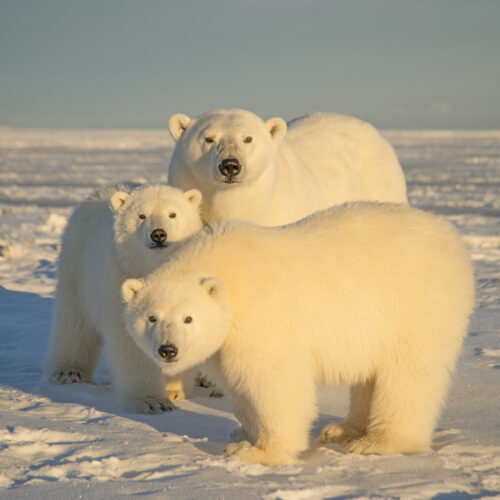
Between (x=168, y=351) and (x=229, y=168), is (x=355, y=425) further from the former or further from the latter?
(x=229, y=168)

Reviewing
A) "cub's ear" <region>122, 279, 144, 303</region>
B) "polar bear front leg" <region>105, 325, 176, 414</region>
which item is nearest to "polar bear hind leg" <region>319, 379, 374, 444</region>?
"polar bear front leg" <region>105, 325, 176, 414</region>

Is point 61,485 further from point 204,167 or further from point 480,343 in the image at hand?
point 480,343

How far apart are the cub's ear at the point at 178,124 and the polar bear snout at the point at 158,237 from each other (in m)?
1.20

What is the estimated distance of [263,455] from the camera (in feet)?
11.2

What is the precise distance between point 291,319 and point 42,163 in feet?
89.5

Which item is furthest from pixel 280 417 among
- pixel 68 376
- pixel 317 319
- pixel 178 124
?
pixel 178 124

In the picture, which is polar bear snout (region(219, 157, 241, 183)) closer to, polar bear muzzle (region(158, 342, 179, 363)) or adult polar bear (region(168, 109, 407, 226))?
adult polar bear (region(168, 109, 407, 226))

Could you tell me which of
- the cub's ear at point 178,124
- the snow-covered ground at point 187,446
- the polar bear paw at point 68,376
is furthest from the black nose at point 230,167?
the polar bear paw at point 68,376

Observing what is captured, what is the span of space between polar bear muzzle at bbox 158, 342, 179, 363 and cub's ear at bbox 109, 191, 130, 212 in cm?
147

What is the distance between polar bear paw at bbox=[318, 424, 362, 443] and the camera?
3.87 meters

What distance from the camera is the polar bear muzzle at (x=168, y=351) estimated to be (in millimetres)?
3189

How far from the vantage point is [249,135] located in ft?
16.3

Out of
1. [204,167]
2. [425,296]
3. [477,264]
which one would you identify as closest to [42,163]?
[477,264]

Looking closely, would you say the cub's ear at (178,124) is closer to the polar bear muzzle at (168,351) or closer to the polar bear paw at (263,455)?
the polar bear muzzle at (168,351)
